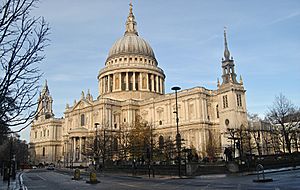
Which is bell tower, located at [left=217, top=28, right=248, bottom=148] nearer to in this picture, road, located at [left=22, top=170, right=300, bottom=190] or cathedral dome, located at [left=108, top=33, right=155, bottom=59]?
cathedral dome, located at [left=108, top=33, right=155, bottom=59]

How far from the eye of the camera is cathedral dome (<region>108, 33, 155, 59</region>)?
114 metres

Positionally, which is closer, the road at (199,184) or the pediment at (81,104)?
the road at (199,184)

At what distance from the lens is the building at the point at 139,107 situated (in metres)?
78.9

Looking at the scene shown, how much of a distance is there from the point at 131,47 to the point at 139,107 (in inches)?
1055

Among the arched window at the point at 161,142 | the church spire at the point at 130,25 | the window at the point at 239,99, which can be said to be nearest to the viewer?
the arched window at the point at 161,142

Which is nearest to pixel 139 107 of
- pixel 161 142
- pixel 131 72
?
pixel 131 72

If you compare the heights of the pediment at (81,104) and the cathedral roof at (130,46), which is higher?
the cathedral roof at (130,46)

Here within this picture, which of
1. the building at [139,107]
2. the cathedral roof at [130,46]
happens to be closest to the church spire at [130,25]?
the building at [139,107]

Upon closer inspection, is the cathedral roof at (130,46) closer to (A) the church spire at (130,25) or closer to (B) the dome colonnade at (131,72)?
(B) the dome colonnade at (131,72)

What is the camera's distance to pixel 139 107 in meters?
97.9

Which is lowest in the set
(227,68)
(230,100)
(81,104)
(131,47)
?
(230,100)

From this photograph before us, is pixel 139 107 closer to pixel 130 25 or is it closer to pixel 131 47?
pixel 131 47


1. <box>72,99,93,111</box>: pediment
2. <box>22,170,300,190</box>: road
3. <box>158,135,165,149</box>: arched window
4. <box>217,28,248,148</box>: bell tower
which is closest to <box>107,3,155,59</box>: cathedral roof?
<box>72,99,93,111</box>: pediment

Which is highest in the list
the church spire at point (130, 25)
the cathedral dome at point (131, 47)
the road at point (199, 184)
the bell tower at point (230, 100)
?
the church spire at point (130, 25)
